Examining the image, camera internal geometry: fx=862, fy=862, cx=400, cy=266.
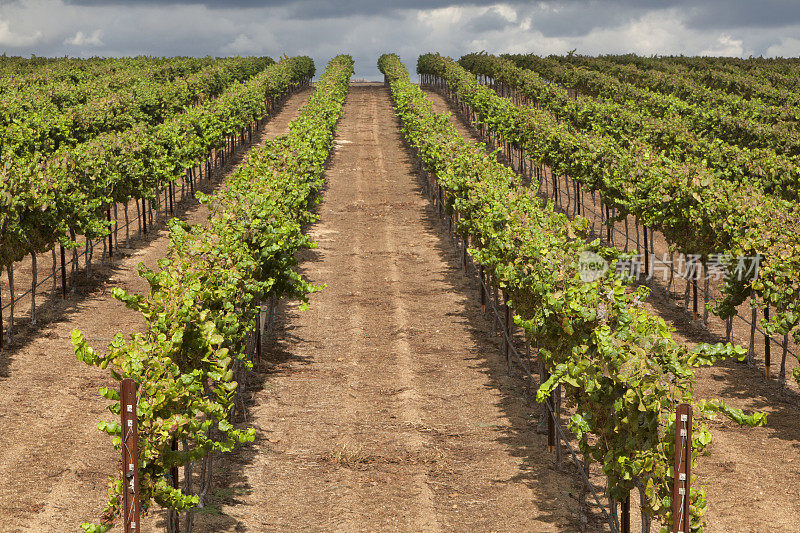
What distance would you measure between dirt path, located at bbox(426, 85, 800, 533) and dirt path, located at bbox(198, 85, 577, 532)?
119 inches

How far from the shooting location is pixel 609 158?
35.0 metres

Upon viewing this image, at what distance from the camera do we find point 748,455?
19.0 metres

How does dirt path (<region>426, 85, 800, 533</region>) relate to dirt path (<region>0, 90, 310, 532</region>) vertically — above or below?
below

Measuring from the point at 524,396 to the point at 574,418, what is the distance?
8.45m

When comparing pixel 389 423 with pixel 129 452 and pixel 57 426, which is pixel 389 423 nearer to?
pixel 57 426

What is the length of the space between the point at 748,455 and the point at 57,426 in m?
15.5

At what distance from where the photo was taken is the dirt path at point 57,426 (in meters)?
16.1

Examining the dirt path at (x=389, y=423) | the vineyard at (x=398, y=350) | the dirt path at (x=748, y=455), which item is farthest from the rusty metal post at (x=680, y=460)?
the dirt path at (x=389, y=423)

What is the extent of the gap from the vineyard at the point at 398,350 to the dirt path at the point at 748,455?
80mm

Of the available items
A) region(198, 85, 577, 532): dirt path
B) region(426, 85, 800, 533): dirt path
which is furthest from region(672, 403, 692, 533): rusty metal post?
region(198, 85, 577, 532): dirt path

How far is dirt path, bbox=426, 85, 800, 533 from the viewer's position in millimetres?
16203

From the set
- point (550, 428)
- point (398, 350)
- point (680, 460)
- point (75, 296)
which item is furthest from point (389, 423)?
point (75, 296)

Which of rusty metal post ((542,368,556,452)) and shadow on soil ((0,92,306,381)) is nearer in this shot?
rusty metal post ((542,368,556,452))

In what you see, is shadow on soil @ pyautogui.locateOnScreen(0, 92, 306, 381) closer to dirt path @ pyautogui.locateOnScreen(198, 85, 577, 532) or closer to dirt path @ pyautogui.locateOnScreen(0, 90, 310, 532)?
dirt path @ pyautogui.locateOnScreen(0, 90, 310, 532)
